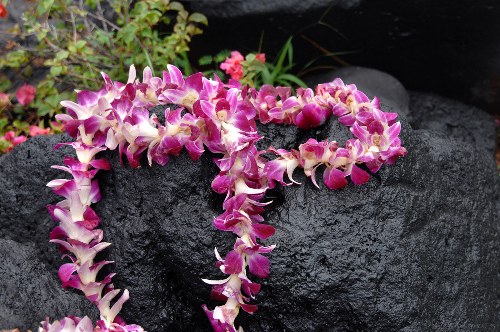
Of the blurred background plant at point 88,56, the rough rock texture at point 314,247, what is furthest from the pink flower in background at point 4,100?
the rough rock texture at point 314,247

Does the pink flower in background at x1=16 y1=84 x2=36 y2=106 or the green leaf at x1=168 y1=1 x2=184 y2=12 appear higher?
the green leaf at x1=168 y1=1 x2=184 y2=12

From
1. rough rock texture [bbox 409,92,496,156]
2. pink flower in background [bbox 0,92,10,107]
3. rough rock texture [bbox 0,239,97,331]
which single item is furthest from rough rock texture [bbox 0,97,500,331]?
rough rock texture [bbox 409,92,496,156]

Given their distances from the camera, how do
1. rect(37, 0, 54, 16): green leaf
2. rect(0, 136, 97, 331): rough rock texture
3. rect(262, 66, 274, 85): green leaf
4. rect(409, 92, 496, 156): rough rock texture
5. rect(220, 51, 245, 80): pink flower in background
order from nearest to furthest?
rect(0, 136, 97, 331): rough rock texture
rect(37, 0, 54, 16): green leaf
rect(220, 51, 245, 80): pink flower in background
rect(262, 66, 274, 85): green leaf
rect(409, 92, 496, 156): rough rock texture

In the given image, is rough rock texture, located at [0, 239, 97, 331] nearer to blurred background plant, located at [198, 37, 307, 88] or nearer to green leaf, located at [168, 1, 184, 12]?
blurred background plant, located at [198, 37, 307, 88]

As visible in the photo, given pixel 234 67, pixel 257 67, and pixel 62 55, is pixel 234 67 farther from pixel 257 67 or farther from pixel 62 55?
pixel 62 55

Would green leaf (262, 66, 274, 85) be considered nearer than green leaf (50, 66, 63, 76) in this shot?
No

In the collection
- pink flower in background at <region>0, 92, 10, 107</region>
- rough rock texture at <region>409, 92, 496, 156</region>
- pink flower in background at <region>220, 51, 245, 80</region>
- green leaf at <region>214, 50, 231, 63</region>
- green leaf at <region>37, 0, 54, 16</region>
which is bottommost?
rough rock texture at <region>409, 92, 496, 156</region>
